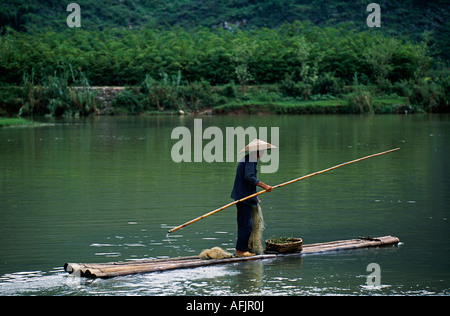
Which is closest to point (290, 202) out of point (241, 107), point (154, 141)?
point (154, 141)

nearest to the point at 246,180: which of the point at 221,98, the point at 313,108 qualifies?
the point at 313,108

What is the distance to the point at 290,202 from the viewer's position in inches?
607

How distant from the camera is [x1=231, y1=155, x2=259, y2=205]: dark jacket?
10.6 metres

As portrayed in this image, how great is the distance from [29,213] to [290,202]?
208 inches

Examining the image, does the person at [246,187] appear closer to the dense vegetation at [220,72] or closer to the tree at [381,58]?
the dense vegetation at [220,72]

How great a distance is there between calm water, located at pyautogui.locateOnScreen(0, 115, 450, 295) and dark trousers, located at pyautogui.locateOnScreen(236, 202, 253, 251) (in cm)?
44

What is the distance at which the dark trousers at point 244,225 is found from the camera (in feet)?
35.2

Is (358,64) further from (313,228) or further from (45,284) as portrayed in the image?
(45,284)

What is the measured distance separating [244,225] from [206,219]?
303 centimetres

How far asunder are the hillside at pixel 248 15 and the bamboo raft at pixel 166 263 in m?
74.0

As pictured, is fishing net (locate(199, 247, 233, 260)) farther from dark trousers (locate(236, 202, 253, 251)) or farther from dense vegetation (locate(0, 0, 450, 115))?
dense vegetation (locate(0, 0, 450, 115))

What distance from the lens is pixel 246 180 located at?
10680 mm

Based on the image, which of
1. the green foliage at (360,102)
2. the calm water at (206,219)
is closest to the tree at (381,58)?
the green foliage at (360,102)

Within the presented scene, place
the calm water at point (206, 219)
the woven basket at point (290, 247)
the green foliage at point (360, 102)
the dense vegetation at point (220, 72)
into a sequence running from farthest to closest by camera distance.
→ the dense vegetation at point (220, 72) → the green foliage at point (360, 102) → the woven basket at point (290, 247) → the calm water at point (206, 219)
